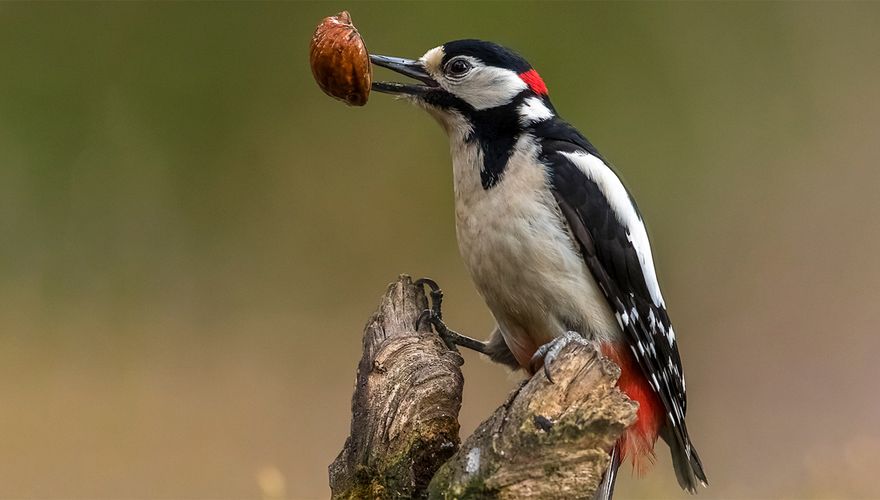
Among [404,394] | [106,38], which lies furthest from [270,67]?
[404,394]

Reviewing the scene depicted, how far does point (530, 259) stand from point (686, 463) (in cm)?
51

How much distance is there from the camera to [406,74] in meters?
2.20

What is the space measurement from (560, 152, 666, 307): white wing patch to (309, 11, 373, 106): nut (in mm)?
387

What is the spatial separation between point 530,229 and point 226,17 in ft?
8.68

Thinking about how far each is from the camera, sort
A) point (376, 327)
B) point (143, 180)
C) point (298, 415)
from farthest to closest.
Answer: point (143, 180) < point (298, 415) < point (376, 327)

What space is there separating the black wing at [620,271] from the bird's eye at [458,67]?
7.7 inches

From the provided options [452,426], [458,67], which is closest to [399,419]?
[452,426]

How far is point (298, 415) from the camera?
3260 millimetres

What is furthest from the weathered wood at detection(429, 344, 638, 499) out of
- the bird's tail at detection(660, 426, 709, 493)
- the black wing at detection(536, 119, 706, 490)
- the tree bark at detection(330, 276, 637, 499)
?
the bird's tail at detection(660, 426, 709, 493)

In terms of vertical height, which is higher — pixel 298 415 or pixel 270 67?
pixel 270 67

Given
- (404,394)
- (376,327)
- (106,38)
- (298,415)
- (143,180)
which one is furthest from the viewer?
(106,38)

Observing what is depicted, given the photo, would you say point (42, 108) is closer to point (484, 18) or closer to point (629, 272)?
point (484, 18)

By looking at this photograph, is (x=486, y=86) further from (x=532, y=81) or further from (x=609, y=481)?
(x=609, y=481)

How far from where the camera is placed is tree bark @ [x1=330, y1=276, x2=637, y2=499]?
1.45m
